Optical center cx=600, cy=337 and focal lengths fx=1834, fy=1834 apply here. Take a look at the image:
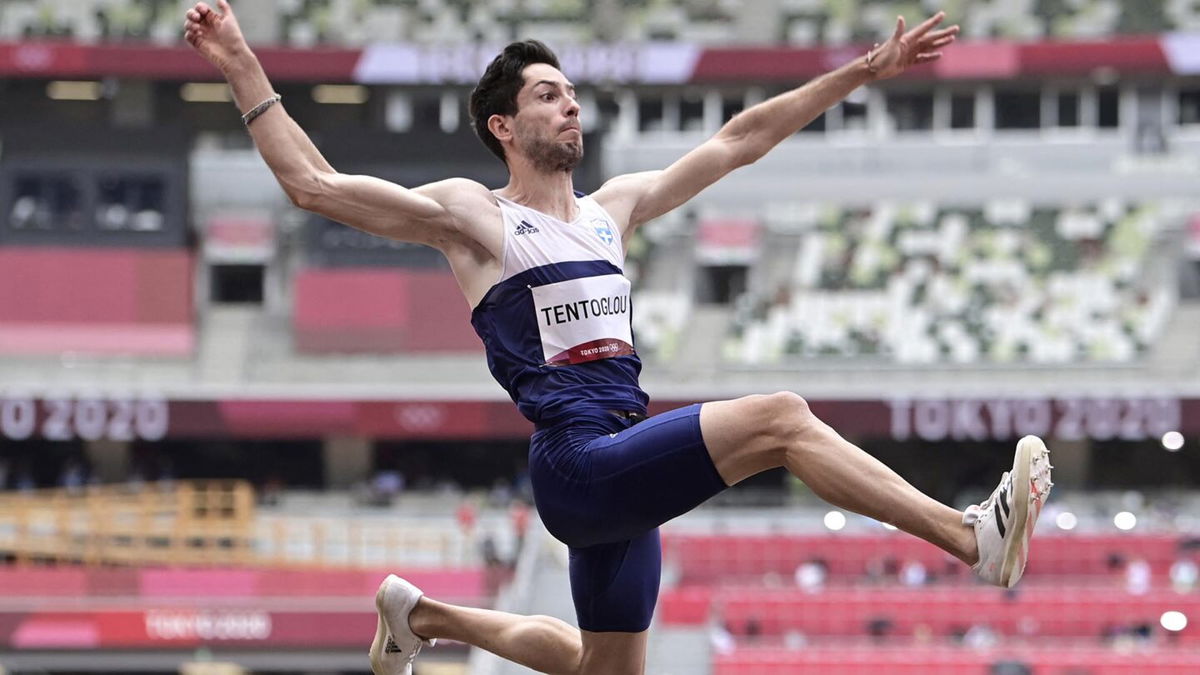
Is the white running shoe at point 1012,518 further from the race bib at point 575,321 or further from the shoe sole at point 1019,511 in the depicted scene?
the race bib at point 575,321

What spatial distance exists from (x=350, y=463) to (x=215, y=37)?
2735cm

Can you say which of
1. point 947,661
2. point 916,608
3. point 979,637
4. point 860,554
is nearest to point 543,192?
point 947,661

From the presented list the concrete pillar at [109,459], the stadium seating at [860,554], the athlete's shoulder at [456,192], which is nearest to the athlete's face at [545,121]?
the athlete's shoulder at [456,192]

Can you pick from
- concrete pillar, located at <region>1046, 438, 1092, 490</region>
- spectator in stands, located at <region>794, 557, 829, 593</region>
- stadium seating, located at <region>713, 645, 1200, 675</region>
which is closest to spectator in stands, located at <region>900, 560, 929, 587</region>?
spectator in stands, located at <region>794, 557, 829, 593</region>

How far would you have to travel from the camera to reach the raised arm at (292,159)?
18.9 ft

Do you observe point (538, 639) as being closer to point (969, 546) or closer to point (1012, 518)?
point (969, 546)

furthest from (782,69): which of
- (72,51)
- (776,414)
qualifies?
(776,414)

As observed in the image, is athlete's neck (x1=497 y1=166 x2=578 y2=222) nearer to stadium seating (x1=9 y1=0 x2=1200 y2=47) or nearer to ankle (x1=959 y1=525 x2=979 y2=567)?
ankle (x1=959 y1=525 x2=979 y2=567)

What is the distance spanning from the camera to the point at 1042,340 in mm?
30625

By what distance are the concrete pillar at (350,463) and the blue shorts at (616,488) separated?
26833 millimetres

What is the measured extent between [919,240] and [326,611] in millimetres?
14470

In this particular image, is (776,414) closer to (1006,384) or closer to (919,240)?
(1006,384)

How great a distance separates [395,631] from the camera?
22.2 ft

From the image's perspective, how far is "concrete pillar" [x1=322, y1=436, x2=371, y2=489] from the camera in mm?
32656
